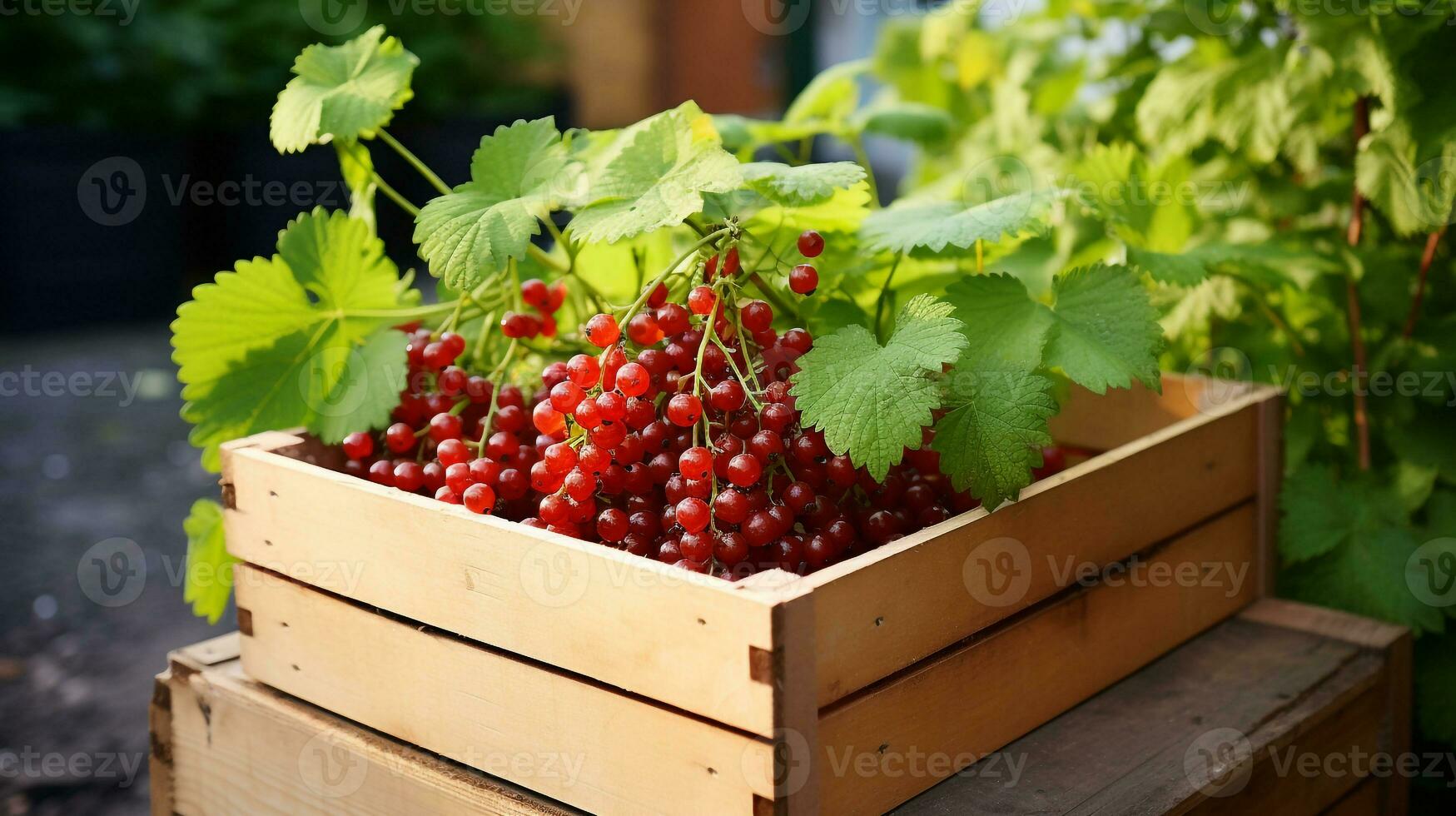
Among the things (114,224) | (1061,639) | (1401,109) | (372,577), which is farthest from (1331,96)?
(114,224)

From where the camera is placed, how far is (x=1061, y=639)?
0.89 meters

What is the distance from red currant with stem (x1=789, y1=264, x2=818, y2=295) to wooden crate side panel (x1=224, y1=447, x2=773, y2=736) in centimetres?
25

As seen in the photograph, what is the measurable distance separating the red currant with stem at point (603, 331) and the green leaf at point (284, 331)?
26cm

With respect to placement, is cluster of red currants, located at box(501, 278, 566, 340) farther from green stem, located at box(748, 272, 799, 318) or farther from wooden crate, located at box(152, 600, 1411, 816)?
wooden crate, located at box(152, 600, 1411, 816)

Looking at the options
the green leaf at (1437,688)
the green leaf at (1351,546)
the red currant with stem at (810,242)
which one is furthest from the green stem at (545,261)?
the green leaf at (1437,688)

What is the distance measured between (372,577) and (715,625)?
30 centimetres

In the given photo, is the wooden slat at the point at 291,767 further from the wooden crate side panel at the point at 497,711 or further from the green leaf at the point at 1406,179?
the green leaf at the point at 1406,179

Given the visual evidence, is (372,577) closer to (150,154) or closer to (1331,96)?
(1331,96)

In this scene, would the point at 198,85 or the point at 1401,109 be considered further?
the point at 198,85

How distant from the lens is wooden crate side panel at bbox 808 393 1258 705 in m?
0.71

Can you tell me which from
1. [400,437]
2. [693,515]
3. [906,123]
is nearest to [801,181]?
[693,515]

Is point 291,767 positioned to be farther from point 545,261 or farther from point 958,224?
point 958,224

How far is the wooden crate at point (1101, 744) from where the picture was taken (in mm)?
805

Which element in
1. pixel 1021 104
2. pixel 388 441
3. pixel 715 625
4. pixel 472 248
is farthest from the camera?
pixel 1021 104
